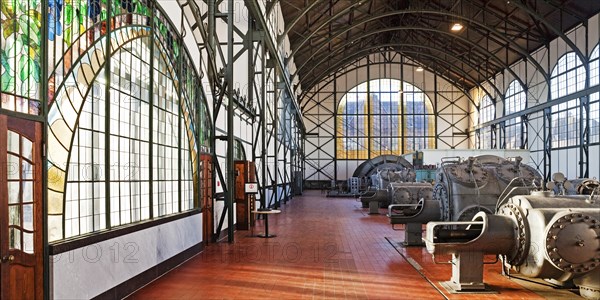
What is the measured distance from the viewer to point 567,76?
26453 mm

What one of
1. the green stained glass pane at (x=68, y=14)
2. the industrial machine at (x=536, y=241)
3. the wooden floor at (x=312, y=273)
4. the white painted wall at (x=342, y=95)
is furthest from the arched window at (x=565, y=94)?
the green stained glass pane at (x=68, y=14)

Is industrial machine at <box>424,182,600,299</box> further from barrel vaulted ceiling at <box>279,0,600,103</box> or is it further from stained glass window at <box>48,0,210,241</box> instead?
barrel vaulted ceiling at <box>279,0,600,103</box>

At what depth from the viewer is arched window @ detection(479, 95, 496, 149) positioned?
38.6 metres

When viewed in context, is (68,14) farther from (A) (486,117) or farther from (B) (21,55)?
(A) (486,117)

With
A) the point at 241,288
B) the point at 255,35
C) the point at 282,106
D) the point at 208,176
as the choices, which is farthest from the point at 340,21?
the point at 241,288

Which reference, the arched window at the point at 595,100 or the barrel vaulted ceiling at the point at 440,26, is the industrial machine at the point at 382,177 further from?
the arched window at the point at 595,100

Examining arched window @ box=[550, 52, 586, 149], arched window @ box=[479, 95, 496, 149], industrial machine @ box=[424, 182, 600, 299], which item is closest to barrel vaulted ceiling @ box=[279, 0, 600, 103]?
arched window @ box=[550, 52, 586, 149]

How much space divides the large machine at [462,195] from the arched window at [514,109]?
926 inches

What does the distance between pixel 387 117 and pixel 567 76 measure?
17567 millimetres

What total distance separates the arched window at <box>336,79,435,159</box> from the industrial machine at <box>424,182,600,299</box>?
35.9 metres

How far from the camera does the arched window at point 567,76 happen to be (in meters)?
25.2

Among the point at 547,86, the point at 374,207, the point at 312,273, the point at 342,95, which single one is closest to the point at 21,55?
the point at 312,273

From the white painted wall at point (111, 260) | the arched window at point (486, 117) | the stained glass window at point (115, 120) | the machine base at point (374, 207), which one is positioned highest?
the arched window at point (486, 117)

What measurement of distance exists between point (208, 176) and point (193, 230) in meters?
1.97
